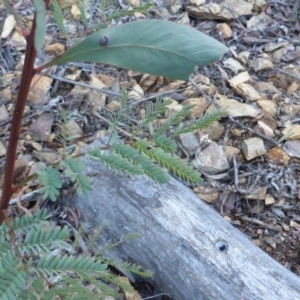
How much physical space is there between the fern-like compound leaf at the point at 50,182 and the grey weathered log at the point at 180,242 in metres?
0.51

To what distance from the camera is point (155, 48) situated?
0.76 metres

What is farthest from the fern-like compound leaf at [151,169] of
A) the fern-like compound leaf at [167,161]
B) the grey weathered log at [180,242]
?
the grey weathered log at [180,242]

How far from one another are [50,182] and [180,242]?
543mm

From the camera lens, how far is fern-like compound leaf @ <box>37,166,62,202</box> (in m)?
0.92

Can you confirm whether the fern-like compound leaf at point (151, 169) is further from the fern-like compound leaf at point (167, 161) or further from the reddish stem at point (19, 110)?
the reddish stem at point (19, 110)

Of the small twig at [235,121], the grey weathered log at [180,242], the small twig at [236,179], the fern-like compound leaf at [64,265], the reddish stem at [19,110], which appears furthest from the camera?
the small twig at [235,121]

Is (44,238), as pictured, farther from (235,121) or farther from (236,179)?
(235,121)

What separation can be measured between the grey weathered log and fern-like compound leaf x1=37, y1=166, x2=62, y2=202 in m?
0.51

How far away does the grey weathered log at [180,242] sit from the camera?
1.33 meters

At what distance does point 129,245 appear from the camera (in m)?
1.44

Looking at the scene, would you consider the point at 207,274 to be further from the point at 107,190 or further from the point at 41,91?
the point at 41,91

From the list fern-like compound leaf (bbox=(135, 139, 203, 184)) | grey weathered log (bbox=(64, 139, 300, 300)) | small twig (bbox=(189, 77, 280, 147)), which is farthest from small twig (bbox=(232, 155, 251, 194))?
fern-like compound leaf (bbox=(135, 139, 203, 184))

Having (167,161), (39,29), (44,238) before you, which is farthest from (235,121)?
(39,29)

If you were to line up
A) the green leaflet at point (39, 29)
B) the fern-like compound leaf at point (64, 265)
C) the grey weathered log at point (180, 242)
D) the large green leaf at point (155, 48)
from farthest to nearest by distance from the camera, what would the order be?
the grey weathered log at point (180, 242) < the fern-like compound leaf at point (64, 265) < the large green leaf at point (155, 48) < the green leaflet at point (39, 29)
